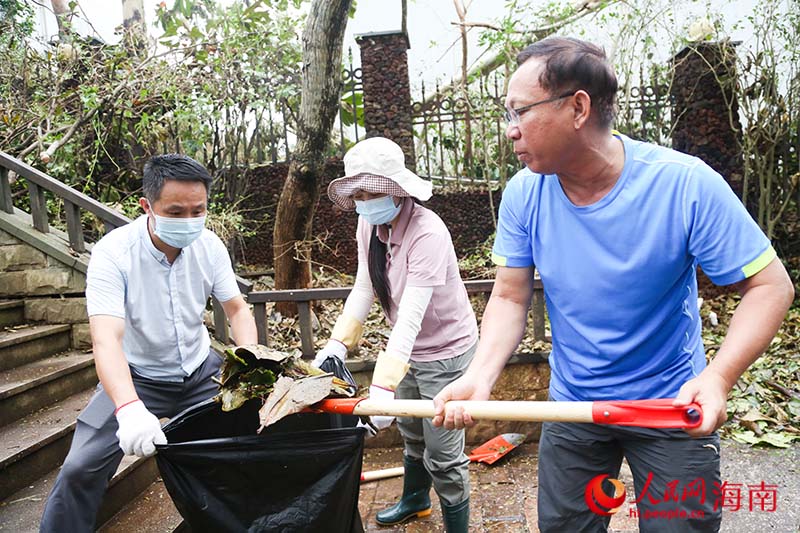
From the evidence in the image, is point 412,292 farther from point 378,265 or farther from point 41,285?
point 41,285

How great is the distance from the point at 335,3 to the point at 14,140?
436 cm

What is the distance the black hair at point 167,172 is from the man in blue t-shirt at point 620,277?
1377mm

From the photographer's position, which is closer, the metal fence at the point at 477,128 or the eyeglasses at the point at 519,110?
the eyeglasses at the point at 519,110

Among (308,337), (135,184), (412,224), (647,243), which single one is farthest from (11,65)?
(647,243)

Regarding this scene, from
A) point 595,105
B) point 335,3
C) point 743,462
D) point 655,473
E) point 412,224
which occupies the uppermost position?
point 335,3

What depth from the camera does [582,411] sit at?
163 cm

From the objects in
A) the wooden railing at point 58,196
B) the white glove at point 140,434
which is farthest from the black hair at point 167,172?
the wooden railing at point 58,196

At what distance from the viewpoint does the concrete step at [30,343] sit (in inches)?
164

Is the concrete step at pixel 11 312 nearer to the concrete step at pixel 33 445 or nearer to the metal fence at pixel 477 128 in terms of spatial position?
the concrete step at pixel 33 445

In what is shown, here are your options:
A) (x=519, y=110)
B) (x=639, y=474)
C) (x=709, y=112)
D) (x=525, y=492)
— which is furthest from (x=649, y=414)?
(x=709, y=112)

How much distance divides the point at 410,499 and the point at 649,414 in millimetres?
2076

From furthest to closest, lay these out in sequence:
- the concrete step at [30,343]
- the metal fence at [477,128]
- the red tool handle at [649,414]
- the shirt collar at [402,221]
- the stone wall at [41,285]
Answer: the metal fence at [477,128]
the stone wall at [41,285]
the concrete step at [30,343]
the shirt collar at [402,221]
the red tool handle at [649,414]

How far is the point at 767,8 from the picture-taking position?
7.08 meters

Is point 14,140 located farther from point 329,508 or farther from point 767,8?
point 767,8
